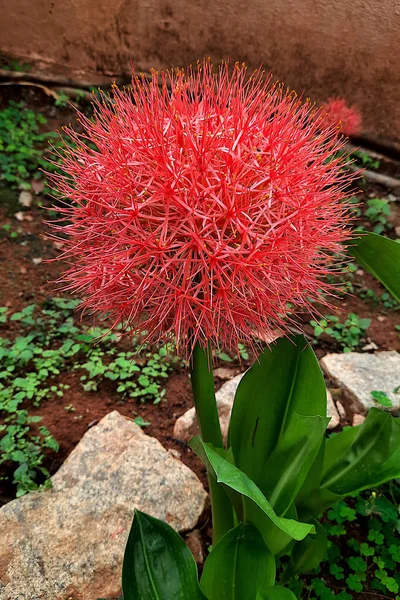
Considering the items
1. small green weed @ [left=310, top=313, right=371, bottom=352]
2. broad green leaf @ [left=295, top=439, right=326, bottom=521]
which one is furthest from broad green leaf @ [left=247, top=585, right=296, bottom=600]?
small green weed @ [left=310, top=313, right=371, bottom=352]

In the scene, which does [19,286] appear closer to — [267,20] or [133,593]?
[133,593]

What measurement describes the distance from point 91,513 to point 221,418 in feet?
1.72

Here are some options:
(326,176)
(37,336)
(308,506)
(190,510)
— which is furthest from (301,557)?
(37,336)

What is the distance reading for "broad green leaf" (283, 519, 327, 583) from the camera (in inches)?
43.6

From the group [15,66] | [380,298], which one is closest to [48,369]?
[380,298]

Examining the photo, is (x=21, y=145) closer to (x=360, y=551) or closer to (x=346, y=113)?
(x=346, y=113)

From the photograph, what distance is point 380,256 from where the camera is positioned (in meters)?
1.03

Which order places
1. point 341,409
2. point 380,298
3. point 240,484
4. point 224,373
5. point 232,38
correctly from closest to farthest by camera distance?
point 240,484
point 341,409
point 224,373
point 380,298
point 232,38

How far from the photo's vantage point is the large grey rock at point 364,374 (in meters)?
1.74

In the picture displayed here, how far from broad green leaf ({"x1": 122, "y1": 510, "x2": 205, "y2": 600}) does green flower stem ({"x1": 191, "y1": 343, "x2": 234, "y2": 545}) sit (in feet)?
0.57

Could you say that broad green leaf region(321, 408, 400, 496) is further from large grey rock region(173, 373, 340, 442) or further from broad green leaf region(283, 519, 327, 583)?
large grey rock region(173, 373, 340, 442)

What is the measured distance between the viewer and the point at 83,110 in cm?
309

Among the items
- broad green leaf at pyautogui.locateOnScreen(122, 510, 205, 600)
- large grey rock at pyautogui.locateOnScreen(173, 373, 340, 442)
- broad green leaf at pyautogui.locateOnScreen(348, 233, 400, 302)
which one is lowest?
broad green leaf at pyautogui.locateOnScreen(122, 510, 205, 600)

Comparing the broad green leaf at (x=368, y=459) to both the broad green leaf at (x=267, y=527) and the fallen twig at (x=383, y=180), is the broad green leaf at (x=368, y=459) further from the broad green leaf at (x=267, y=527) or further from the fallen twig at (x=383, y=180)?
the fallen twig at (x=383, y=180)
